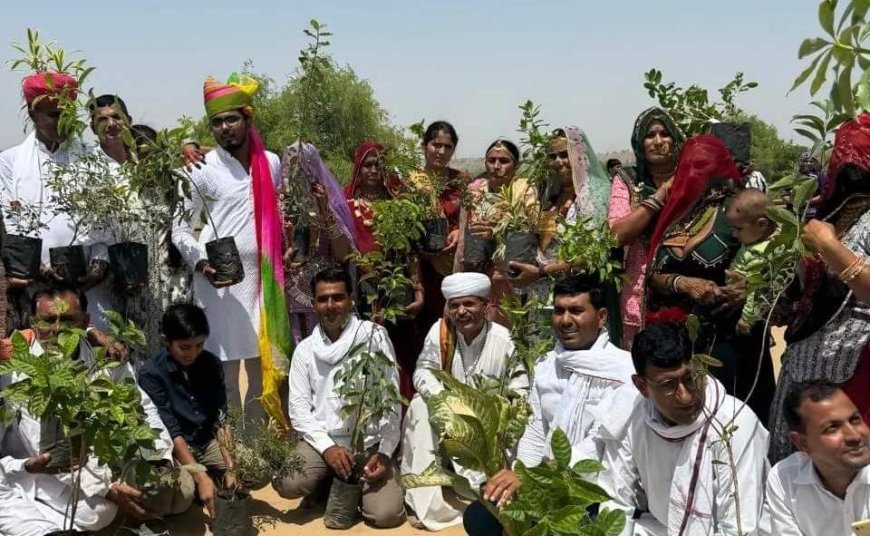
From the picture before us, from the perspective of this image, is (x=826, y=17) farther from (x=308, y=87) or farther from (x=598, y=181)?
(x=308, y=87)

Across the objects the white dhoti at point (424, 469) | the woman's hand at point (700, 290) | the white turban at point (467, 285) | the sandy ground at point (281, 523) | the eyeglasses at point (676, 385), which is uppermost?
the woman's hand at point (700, 290)

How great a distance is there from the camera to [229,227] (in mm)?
5504

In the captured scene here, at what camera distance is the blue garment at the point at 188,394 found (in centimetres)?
496

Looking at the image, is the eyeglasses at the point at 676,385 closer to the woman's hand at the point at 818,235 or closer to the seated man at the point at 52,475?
the woman's hand at the point at 818,235

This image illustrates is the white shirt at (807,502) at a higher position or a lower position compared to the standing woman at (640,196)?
lower

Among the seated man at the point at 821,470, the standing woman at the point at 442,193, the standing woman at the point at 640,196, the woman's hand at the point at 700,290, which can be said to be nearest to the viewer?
the seated man at the point at 821,470

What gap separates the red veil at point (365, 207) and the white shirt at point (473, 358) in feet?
2.69

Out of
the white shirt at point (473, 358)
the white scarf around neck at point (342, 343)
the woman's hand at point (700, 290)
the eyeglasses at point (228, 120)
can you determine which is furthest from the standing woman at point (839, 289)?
the eyeglasses at point (228, 120)

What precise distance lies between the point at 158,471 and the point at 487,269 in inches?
93.4

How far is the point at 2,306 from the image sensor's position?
424 cm

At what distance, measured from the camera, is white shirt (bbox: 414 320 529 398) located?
5168 millimetres

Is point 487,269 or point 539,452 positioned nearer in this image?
point 539,452

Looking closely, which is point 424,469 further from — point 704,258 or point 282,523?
point 704,258

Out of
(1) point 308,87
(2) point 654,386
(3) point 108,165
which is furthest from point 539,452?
(3) point 108,165
